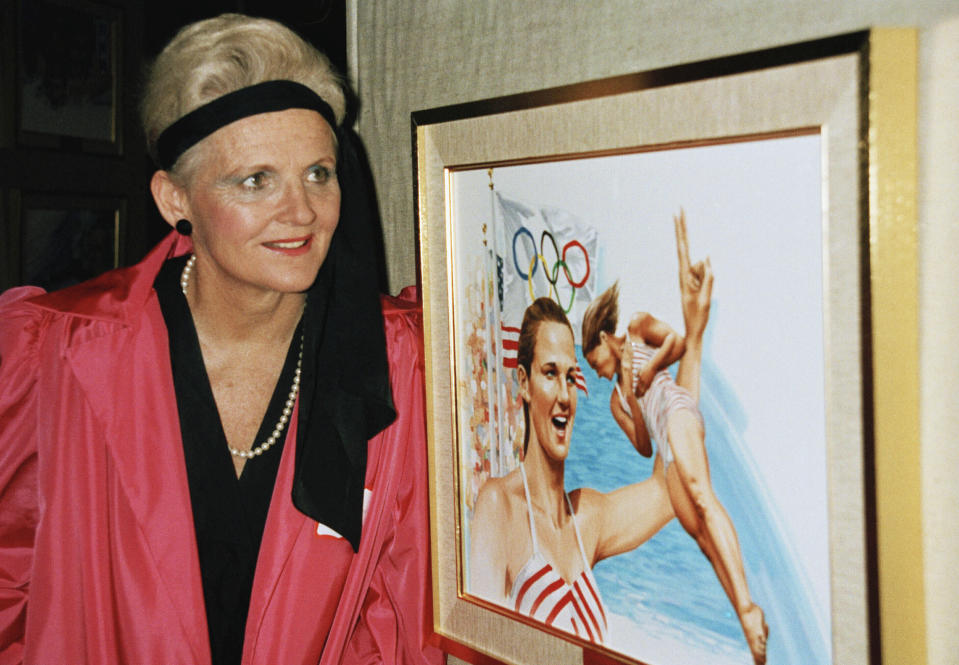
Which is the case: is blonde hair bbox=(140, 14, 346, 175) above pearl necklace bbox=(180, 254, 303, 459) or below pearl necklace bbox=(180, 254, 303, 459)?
above

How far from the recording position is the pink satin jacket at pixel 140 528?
0.87 metres

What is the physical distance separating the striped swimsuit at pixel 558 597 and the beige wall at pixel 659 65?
0.25 metres

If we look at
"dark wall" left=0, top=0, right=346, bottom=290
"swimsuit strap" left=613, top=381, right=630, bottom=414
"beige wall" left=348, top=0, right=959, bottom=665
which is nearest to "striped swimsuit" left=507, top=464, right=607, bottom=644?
"swimsuit strap" left=613, top=381, right=630, bottom=414

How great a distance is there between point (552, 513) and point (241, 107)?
0.55m

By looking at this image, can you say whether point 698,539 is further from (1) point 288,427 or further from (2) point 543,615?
(1) point 288,427

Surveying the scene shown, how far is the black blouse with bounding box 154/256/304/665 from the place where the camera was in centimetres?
98

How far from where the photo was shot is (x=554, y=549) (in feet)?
2.27

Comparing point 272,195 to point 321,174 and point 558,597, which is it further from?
point 558,597

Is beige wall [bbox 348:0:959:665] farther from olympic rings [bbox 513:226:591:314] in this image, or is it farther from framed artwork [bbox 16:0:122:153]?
framed artwork [bbox 16:0:122:153]

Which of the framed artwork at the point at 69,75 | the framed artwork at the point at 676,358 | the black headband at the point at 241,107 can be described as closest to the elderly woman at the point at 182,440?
the black headband at the point at 241,107

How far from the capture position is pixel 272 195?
2.91 feet

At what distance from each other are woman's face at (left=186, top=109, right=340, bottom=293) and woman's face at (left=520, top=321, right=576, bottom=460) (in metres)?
0.34

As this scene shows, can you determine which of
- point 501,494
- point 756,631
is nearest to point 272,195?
point 501,494

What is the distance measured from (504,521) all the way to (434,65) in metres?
0.49
